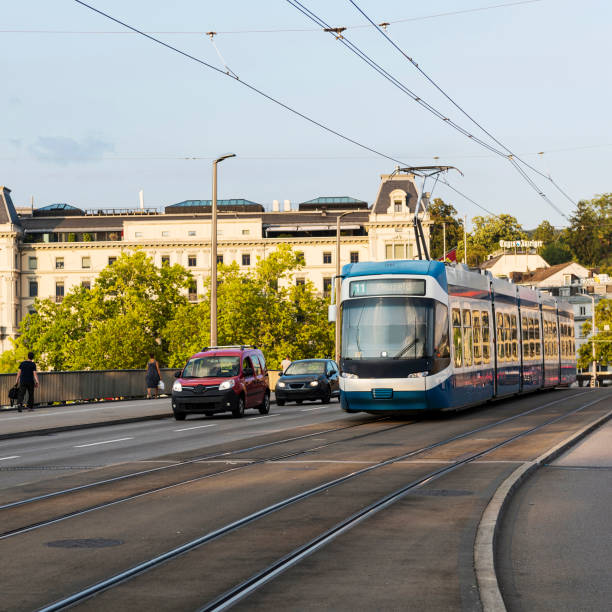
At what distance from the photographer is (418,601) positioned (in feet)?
21.9

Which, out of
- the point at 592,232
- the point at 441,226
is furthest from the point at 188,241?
the point at 592,232

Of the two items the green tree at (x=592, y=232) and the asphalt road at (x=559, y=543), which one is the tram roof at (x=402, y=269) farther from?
the green tree at (x=592, y=232)

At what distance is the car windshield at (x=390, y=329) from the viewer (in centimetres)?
2333

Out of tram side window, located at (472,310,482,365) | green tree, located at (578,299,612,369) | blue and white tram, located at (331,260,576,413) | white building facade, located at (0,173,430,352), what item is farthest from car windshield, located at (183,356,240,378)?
green tree, located at (578,299,612,369)

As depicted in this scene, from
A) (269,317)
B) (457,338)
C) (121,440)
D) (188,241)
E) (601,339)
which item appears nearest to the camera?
(121,440)

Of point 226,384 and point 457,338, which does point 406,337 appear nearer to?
point 457,338

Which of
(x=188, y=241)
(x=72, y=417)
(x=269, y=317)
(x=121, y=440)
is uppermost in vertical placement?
(x=188, y=241)

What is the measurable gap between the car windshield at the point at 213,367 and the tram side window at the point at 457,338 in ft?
20.8

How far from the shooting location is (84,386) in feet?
129

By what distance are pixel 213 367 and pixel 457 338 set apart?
7.01 m

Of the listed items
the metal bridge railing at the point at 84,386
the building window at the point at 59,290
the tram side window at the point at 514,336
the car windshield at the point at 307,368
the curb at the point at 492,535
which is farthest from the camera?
the building window at the point at 59,290

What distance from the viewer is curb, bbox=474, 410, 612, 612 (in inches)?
261

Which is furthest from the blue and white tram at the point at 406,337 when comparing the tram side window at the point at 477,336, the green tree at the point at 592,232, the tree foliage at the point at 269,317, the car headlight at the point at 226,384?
the green tree at the point at 592,232

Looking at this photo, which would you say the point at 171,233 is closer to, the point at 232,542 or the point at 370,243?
the point at 370,243
